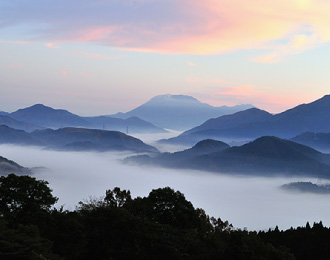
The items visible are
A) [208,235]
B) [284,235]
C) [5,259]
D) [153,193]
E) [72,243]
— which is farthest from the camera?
[284,235]

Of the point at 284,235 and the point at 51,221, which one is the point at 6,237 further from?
the point at 284,235

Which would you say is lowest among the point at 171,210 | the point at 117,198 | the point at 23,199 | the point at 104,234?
the point at 104,234

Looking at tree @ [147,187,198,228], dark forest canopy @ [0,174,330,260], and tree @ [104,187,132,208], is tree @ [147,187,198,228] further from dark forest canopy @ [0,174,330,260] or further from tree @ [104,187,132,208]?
tree @ [104,187,132,208]

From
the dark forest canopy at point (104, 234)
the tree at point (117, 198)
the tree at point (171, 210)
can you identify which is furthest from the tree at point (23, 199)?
the tree at point (171, 210)

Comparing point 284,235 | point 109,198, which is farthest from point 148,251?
point 284,235

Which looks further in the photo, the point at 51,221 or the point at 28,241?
the point at 51,221

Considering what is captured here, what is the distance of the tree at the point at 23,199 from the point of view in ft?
216

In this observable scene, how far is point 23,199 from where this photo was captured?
6769 centimetres

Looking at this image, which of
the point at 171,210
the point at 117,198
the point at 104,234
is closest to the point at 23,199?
the point at 104,234

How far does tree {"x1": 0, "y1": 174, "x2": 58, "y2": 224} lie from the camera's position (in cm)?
6569

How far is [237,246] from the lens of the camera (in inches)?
2181

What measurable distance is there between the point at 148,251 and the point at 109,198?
94.8 ft

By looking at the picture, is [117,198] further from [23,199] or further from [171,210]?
[23,199]

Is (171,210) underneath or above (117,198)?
underneath
